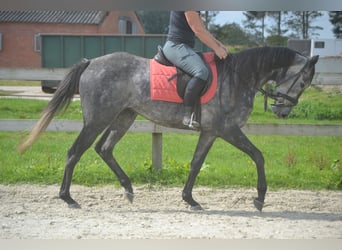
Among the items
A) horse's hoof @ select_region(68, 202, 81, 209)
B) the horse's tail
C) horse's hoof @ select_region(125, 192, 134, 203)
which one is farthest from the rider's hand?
horse's hoof @ select_region(68, 202, 81, 209)

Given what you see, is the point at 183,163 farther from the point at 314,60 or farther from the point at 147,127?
the point at 314,60

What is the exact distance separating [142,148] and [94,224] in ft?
3.91

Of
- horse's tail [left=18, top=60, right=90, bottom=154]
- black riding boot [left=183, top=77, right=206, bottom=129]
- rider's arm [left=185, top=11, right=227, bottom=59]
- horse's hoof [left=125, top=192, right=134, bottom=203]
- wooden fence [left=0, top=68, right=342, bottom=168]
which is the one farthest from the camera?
horse's hoof [left=125, top=192, right=134, bottom=203]

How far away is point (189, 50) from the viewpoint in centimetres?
450

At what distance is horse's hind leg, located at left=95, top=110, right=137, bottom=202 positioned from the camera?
4.77 metres

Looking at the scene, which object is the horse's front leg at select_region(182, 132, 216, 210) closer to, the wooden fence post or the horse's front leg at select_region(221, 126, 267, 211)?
the horse's front leg at select_region(221, 126, 267, 211)

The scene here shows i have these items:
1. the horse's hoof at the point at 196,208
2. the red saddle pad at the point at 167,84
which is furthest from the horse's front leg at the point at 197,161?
the red saddle pad at the point at 167,84

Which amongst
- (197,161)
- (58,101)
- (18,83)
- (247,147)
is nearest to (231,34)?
(247,147)

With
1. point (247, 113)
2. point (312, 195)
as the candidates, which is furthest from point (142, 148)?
point (312, 195)

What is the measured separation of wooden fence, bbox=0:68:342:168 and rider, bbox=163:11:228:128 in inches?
30.3

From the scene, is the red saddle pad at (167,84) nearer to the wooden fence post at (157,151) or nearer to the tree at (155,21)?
the tree at (155,21)

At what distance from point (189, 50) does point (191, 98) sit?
37 centimetres

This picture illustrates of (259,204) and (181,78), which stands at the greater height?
(181,78)
